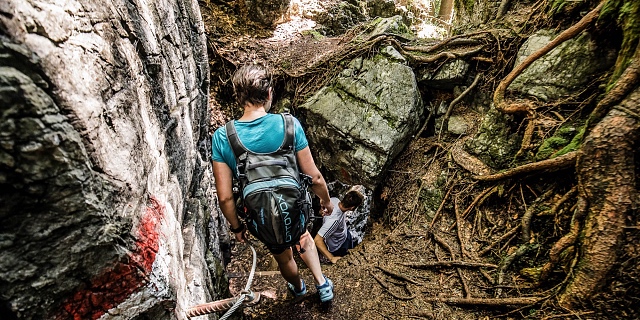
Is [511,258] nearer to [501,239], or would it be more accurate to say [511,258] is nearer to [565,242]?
[501,239]

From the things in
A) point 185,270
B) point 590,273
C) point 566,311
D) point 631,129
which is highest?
point 631,129

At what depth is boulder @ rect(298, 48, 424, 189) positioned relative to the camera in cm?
526

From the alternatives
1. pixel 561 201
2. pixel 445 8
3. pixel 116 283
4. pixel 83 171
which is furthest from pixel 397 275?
pixel 445 8

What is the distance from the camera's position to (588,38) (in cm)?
331

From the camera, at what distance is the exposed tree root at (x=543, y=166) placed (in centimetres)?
284

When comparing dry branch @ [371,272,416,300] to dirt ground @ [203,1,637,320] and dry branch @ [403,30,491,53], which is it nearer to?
dirt ground @ [203,1,637,320]

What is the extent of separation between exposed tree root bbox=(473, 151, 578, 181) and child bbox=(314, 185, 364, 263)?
1888 millimetres

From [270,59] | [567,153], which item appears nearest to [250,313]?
[567,153]

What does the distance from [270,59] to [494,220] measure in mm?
5947

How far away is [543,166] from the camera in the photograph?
3.07 metres

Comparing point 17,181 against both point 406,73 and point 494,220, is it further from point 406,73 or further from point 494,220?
point 406,73

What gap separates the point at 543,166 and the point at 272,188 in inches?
113

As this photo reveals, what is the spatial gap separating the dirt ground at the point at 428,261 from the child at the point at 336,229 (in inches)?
11.0

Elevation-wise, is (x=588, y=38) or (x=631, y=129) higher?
(x=588, y=38)
